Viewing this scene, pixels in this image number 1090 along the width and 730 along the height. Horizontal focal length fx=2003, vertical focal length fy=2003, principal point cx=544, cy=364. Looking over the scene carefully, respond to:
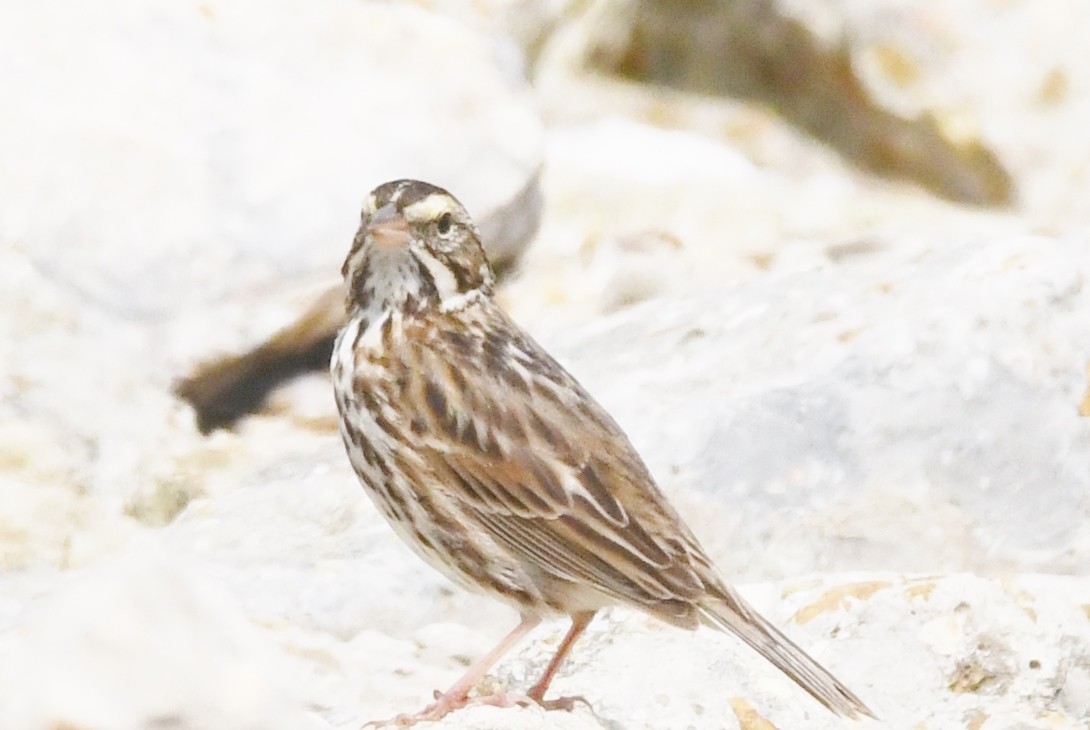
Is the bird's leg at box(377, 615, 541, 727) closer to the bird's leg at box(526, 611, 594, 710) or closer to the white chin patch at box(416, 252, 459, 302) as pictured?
the bird's leg at box(526, 611, 594, 710)

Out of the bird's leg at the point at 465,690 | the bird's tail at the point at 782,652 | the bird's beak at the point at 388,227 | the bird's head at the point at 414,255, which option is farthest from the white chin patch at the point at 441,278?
the bird's tail at the point at 782,652

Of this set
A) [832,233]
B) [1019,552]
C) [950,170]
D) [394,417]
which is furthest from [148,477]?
[950,170]

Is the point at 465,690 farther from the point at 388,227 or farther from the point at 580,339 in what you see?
the point at 580,339

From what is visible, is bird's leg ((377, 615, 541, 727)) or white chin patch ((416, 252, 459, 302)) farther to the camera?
white chin patch ((416, 252, 459, 302))

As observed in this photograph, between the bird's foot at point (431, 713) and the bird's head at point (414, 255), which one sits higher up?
the bird's head at point (414, 255)

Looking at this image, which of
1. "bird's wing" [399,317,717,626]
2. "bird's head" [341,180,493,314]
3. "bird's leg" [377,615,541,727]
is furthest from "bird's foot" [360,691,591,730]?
"bird's head" [341,180,493,314]

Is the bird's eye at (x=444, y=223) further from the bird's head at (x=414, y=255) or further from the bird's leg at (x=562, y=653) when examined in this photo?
the bird's leg at (x=562, y=653)

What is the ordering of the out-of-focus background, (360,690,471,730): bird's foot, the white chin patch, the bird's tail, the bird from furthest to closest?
the white chin patch, the out-of-focus background, the bird, the bird's tail, (360,690,471,730): bird's foot
